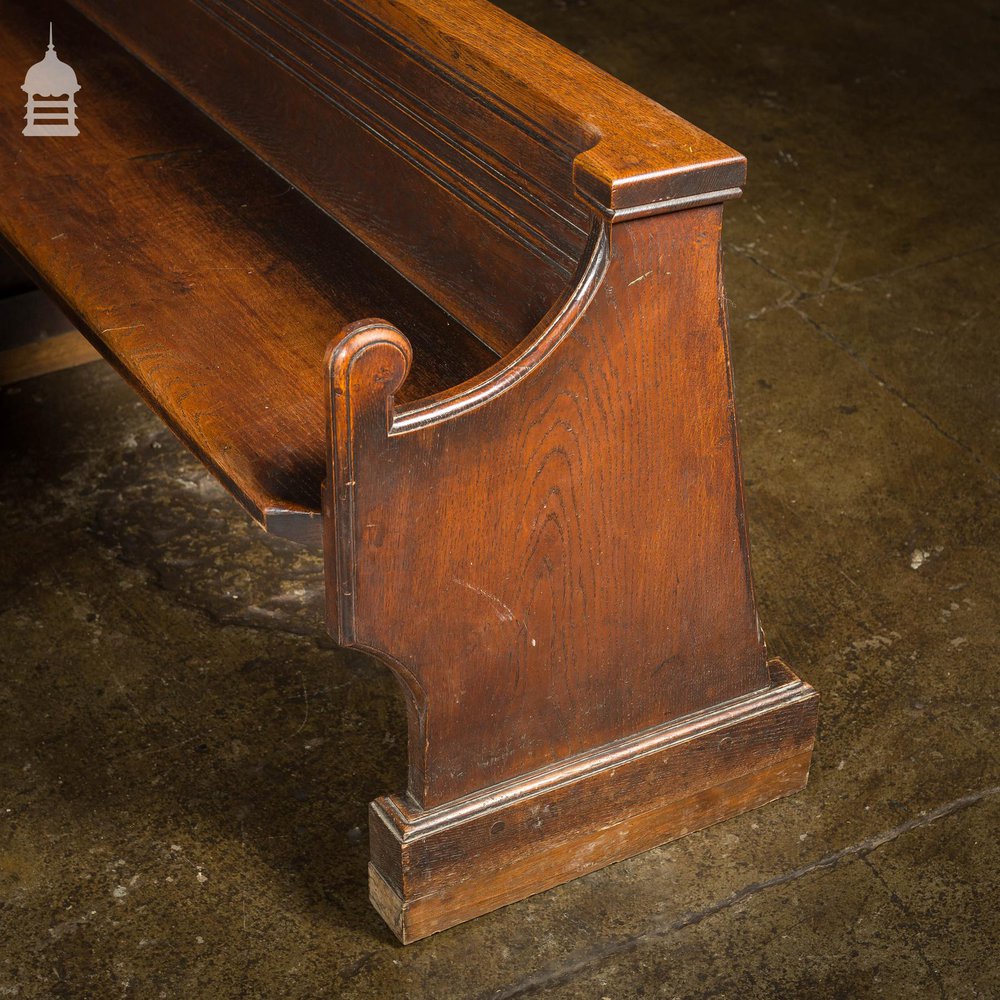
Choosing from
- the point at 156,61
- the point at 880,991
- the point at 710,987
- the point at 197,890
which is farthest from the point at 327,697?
the point at 156,61

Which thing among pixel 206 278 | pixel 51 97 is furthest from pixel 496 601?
pixel 51 97

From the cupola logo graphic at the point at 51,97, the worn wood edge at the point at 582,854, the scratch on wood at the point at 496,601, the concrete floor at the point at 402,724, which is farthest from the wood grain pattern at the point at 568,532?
the cupola logo graphic at the point at 51,97

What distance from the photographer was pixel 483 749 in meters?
2.24

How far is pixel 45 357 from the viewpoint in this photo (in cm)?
365

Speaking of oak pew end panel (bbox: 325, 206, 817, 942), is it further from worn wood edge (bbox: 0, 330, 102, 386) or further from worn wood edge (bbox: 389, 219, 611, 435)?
worn wood edge (bbox: 0, 330, 102, 386)

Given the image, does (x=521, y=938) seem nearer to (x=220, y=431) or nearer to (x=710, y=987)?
(x=710, y=987)

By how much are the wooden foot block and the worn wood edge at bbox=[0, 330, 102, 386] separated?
1.83 meters

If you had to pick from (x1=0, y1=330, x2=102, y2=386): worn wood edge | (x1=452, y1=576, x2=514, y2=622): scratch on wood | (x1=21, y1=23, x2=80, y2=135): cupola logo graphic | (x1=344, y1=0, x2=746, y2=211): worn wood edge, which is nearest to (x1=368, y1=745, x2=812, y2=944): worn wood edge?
(x1=452, y1=576, x2=514, y2=622): scratch on wood

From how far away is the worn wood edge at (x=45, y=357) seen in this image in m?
3.62

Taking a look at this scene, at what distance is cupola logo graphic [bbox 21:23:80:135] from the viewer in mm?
3064

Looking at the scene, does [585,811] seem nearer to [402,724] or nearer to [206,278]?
[402,724]

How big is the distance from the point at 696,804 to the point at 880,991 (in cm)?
41

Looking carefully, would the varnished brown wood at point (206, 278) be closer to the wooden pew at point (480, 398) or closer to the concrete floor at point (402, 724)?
the wooden pew at point (480, 398)

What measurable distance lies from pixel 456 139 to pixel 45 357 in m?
1.70
